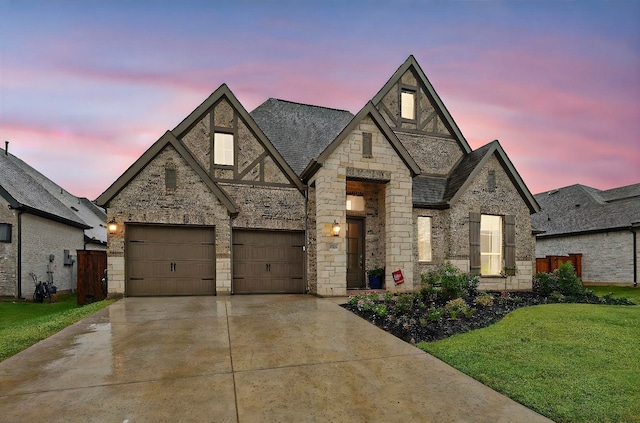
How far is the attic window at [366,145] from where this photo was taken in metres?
11.0

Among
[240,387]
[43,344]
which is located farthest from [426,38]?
[43,344]

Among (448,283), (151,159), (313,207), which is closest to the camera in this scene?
(448,283)

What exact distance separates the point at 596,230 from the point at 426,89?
43.7ft

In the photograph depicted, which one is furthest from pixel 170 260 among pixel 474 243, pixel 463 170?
pixel 463 170

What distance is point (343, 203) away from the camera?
1055 centimetres

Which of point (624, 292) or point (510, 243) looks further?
point (624, 292)

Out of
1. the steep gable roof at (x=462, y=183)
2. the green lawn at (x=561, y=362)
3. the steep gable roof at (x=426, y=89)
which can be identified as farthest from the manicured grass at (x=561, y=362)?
the steep gable roof at (x=426, y=89)

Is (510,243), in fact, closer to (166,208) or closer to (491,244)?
(491,244)

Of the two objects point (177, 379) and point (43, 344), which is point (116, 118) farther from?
point (177, 379)

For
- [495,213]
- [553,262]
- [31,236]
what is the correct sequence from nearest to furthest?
1. [495,213]
2. [31,236]
3. [553,262]

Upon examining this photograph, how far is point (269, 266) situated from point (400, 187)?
557cm

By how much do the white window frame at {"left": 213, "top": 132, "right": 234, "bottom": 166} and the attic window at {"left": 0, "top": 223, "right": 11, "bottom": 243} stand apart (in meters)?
8.75

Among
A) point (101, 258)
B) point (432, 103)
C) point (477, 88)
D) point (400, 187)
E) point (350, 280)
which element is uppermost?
point (477, 88)

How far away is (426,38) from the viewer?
11977 mm
